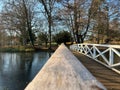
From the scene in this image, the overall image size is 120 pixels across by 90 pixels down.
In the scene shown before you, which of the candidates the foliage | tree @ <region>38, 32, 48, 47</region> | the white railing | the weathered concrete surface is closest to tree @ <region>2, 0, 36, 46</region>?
tree @ <region>38, 32, 48, 47</region>

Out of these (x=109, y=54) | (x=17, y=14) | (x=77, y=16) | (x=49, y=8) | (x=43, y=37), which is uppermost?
(x=49, y=8)

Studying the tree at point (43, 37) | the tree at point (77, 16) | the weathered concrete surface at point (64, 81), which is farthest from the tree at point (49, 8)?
the weathered concrete surface at point (64, 81)

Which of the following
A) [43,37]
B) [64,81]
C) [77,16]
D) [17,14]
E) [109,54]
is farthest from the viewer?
[43,37]

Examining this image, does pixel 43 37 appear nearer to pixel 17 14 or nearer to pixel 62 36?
pixel 62 36

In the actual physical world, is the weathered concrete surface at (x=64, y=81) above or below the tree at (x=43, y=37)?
above

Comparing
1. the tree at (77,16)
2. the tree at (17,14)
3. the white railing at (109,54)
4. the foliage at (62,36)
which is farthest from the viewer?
the foliage at (62,36)

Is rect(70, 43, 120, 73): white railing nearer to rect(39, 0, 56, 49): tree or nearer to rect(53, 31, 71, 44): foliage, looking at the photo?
rect(39, 0, 56, 49): tree

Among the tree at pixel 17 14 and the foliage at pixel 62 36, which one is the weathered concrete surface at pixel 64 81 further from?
the foliage at pixel 62 36

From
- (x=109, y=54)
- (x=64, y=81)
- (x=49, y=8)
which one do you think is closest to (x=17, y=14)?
(x=49, y=8)

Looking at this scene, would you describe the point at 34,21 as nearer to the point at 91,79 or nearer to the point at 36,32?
the point at 36,32

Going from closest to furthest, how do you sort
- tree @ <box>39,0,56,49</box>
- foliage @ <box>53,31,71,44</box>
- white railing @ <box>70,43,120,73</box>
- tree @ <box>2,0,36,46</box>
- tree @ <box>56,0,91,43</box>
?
white railing @ <box>70,43,120,73</box>, tree @ <box>56,0,91,43</box>, tree @ <box>2,0,36,46</box>, tree @ <box>39,0,56,49</box>, foliage @ <box>53,31,71,44</box>

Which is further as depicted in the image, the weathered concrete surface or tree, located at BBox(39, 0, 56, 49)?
tree, located at BBox(39, 0, 56, 49)

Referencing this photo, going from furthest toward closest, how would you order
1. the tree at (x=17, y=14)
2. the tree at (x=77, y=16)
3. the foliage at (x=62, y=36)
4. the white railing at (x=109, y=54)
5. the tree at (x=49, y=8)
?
the foliage at (x=62, y=36) → the tree at (x=49, y=8) → the tree at (x=17, y=14) → the tree at (x=77, y=16) → the white railing at (x=109, y=54)

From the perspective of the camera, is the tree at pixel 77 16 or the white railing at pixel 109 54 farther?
the tree at pixel 77 16
